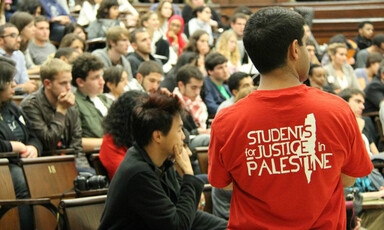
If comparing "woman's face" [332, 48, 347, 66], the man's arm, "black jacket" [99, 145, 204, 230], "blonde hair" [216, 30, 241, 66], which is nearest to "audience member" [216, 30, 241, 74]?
"blonde hair" [216, 30, 241, 66]

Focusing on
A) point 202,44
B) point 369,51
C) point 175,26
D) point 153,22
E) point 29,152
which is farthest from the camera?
point 369,51

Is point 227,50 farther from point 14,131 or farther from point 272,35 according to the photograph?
point 272,35

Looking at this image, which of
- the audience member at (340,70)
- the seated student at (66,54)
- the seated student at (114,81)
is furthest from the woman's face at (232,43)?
the seated student at (114,81)

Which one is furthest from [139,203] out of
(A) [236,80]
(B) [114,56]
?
(B) [114,56]

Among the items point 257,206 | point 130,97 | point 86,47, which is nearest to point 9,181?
point 130,97

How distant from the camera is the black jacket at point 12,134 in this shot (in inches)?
159

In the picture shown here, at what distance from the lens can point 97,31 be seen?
8.30m

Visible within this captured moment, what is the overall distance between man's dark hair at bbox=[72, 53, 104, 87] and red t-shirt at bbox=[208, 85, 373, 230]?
10.2ft

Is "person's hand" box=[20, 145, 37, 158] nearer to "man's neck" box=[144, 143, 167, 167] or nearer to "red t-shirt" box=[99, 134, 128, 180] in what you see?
"red t-shirt" box=[99, 134, 128, 180]

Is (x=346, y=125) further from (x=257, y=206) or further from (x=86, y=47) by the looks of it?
(x=86, y=47)

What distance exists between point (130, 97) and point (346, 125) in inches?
64.9

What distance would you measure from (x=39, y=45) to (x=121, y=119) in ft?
13.6

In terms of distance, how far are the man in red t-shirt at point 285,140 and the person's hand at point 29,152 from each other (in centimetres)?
242

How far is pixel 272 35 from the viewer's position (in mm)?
1847
